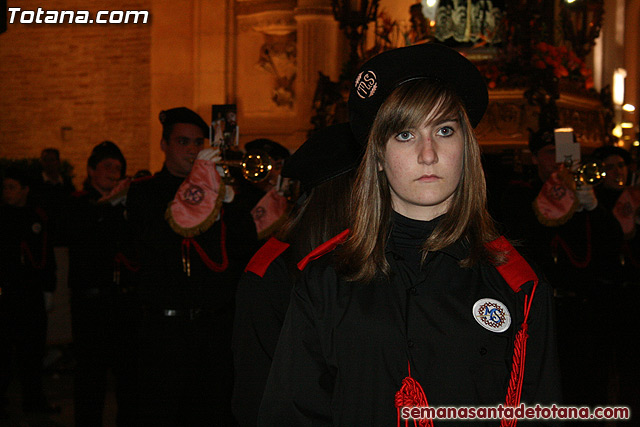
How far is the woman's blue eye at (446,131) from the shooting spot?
1.98 m

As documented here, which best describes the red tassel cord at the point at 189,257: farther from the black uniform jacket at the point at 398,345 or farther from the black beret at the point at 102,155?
the black uniform jacket at the point at 398,345

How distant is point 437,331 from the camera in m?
1.91

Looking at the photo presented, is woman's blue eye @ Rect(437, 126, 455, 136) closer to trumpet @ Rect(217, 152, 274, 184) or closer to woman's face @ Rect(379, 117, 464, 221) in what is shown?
woman's face @ Rect(379, 117, 464, 221)

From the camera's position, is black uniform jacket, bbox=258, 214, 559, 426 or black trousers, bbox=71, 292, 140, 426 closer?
black uniform jacket, bbox=258, 214, 559, 426

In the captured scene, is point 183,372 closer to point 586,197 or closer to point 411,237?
point 411,237

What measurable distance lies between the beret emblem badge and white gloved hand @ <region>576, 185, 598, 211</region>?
505 cm

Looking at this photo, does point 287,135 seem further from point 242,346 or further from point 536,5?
point 242,346

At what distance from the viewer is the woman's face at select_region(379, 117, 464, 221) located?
196 cm

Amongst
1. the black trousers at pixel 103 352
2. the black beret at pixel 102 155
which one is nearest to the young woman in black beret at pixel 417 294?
the black trousers at pixel 103 352

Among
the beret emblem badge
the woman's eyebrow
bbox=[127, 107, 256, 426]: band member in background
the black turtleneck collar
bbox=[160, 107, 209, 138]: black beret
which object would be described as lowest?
bbox=[127, 107, 256, 426]: band member in background

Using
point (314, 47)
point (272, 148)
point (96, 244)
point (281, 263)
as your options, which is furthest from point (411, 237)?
point (314, 47)

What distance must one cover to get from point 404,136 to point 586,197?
Result: 517 centimetres

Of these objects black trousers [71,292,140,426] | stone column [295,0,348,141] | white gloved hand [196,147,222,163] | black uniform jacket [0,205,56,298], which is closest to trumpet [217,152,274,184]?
white gloved hand [196,147,222,163]

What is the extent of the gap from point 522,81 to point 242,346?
8.83 meters
